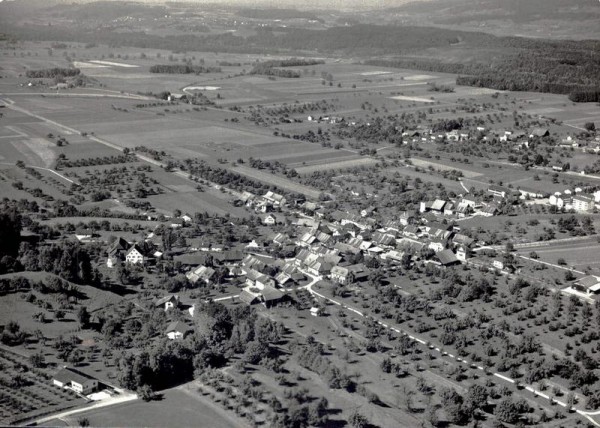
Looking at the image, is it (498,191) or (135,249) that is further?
(498,191)

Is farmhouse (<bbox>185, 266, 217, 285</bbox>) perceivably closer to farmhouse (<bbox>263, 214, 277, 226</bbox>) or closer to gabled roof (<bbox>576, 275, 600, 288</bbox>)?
farmhouse (<bbox>263, 214, 277, 226</bbox>)

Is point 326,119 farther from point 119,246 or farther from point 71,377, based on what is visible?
point 71,377

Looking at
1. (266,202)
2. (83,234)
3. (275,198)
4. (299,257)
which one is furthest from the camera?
(275,198)

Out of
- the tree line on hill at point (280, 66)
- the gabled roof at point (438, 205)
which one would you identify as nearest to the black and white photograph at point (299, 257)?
the gabled roof at point (438, 205)

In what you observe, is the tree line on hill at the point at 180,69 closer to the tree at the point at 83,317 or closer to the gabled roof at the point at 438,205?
the gabled roof at the point at 438,205

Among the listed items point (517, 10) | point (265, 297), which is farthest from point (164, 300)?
point (517, 10)

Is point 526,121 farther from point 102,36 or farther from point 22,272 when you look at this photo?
point 102,36

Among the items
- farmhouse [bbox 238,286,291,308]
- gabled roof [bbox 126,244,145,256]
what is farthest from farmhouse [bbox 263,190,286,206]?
farmhouse [bbox 238,286,291,308]
